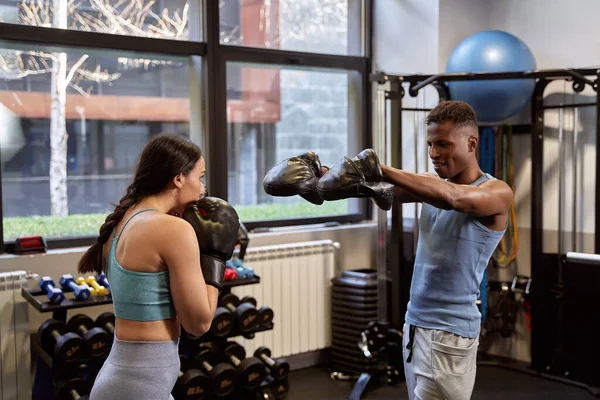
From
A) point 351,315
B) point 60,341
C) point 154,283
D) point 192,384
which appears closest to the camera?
point 154,283

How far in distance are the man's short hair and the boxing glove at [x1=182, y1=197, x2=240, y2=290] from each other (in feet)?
2.56

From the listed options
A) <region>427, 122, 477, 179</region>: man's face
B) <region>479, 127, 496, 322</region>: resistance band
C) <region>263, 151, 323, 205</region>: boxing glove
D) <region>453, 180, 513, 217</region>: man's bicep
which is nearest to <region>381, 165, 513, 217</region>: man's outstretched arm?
<region>453, 180, 513, 217</region>: man's bicep

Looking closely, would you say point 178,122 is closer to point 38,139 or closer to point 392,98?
point 38,139

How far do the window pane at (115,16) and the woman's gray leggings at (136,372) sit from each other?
2667mm

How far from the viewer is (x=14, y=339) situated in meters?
3.47

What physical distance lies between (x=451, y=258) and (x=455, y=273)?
50 mm

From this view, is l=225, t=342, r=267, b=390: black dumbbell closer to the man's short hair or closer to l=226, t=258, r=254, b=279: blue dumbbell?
l=226, t=258, r=254, b=279: blue dumbbell

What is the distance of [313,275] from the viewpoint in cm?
459

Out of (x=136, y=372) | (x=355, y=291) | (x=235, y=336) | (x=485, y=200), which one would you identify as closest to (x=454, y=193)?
(x=485, y=200)

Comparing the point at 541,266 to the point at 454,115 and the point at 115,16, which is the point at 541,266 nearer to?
the point at 454,115

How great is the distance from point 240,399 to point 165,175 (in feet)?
7.58

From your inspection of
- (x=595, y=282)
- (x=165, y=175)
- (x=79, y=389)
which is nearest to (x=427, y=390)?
(x=165, y=175)

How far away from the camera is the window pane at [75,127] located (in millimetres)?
3842

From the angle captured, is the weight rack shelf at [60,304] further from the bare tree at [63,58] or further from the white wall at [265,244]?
the bare tree at [63,58]
